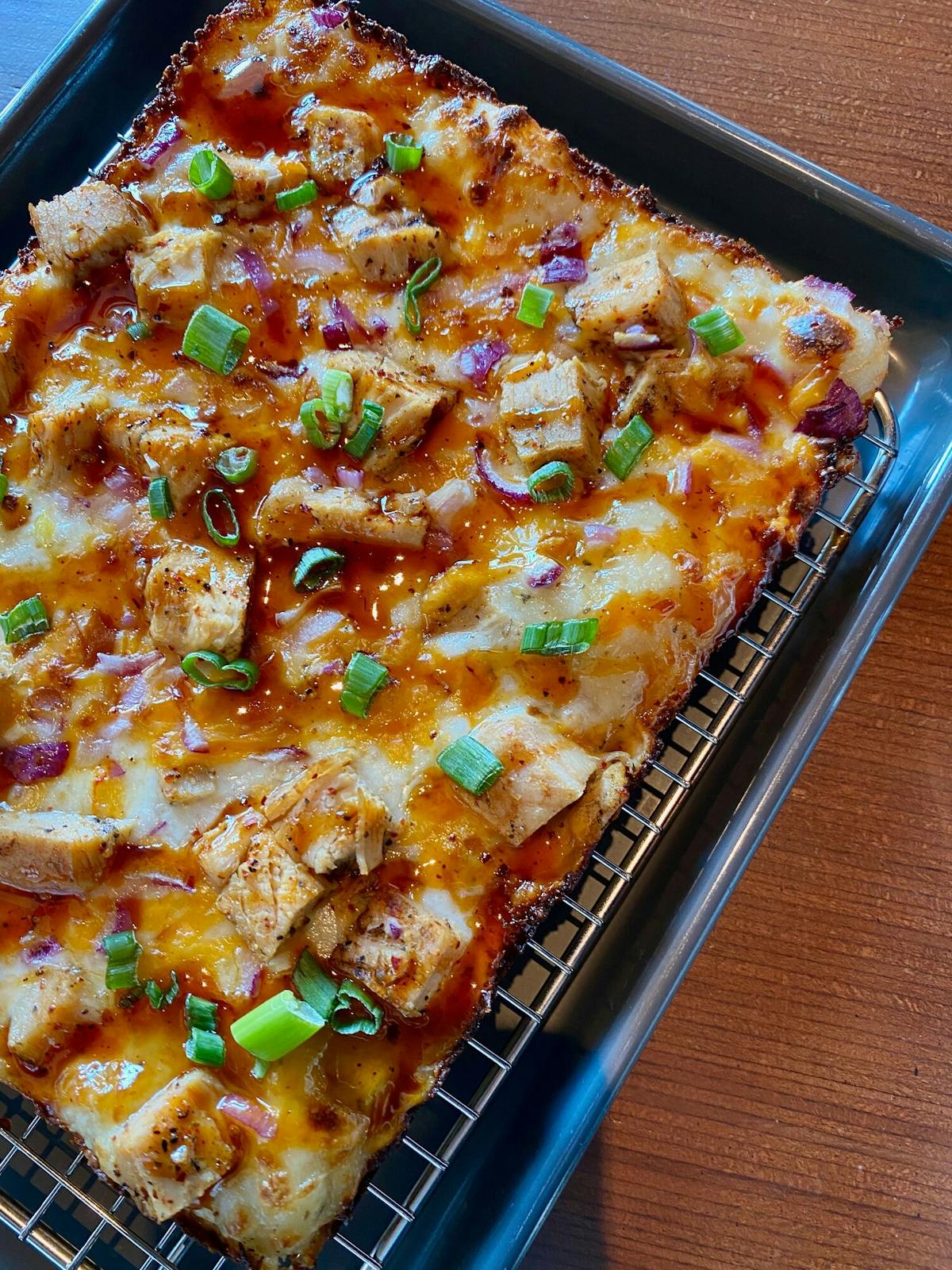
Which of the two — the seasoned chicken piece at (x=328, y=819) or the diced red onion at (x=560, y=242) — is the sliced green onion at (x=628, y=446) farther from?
the seasoned chicken piece at (x=328, y=819)

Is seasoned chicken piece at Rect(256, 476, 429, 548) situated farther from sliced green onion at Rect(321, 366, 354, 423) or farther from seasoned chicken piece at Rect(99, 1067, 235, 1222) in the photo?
seasoned chicken piece at Rect(99, 1067, 235, 1222)

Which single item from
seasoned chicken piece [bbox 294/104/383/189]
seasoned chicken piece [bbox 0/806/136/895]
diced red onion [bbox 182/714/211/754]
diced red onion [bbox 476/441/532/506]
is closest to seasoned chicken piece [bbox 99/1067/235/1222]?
seasoned chicken piece [bbox 0/806/136/895]

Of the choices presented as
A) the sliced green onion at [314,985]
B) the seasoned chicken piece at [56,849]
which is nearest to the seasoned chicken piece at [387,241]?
the seasoned chicken piece at [56,849]

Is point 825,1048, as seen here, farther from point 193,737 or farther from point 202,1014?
point 193,737

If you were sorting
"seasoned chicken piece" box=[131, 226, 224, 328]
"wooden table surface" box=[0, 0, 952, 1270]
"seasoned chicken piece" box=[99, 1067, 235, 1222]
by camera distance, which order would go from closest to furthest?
"seasoned chicken piece" box=[99, 1067, 235, 1222]
"seasoned chicken piece" box=[131, 226, 224, 328]
"wooden table surface" box=[0, 0, 952, 1270]

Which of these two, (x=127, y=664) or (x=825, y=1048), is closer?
(x=127, y=664)

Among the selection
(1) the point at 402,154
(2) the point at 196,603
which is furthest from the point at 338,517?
(1) the point at 402,154
